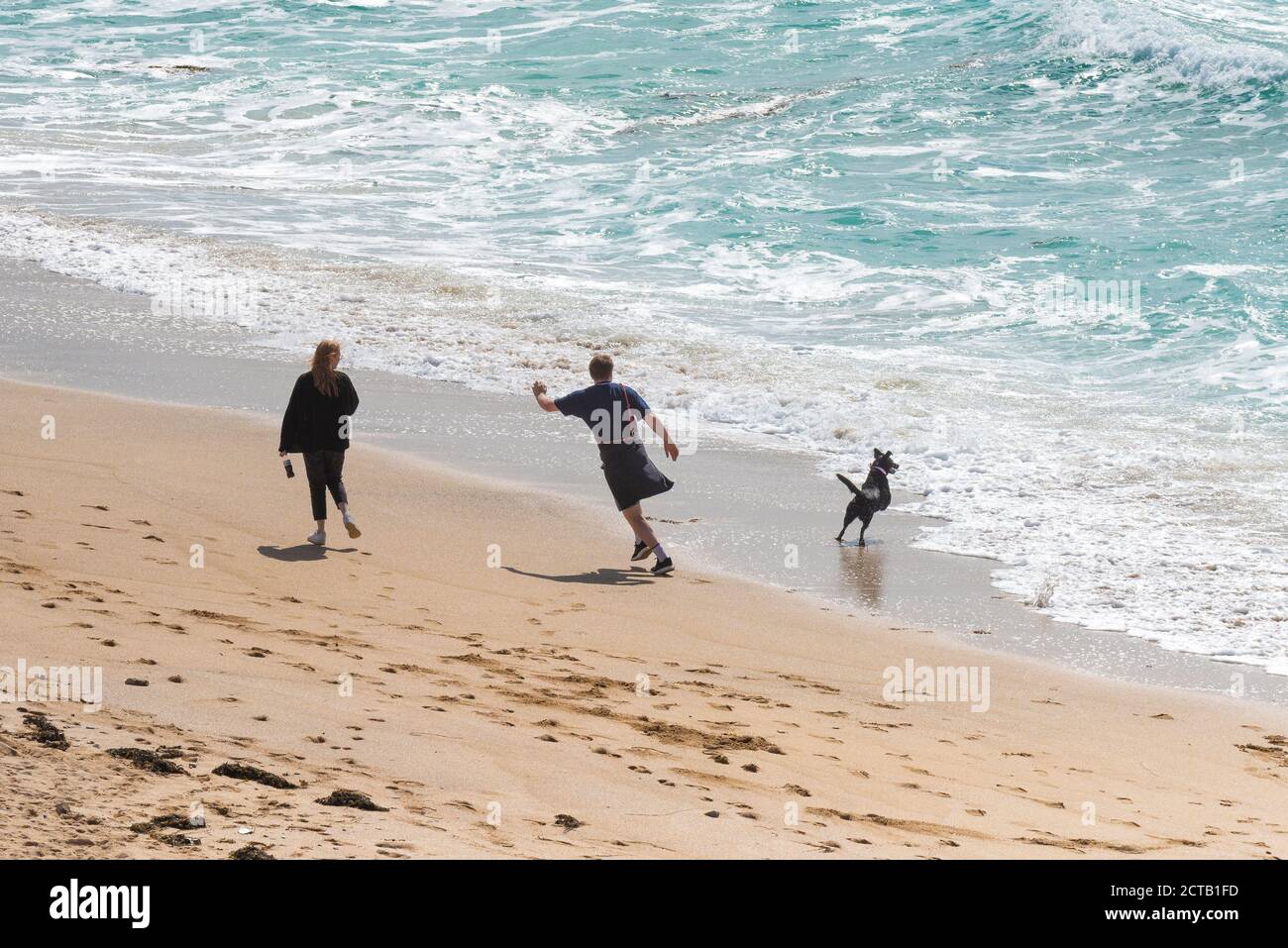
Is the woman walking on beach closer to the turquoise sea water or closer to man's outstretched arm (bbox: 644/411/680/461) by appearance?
man's outstretched arm (bbox: 644/411/680/461)

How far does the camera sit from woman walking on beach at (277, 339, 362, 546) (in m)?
9.00

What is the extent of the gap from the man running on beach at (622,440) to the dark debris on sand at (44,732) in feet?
16.5

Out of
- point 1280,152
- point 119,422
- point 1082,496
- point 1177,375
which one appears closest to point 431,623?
point 119,422

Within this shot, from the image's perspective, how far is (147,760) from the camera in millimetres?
4246

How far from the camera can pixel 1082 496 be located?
11094mm

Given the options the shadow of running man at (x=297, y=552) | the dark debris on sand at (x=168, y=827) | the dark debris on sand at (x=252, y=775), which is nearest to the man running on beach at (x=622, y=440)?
the shadow of running man at (x=297, y=552)

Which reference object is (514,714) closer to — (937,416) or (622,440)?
(622,440)

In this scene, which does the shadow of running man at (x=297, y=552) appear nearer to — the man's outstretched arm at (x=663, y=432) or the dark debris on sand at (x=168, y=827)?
the man's outstretched arm at (x=663, y=432)

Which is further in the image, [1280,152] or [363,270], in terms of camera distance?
[1280,152]

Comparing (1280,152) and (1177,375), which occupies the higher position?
(1280,152)

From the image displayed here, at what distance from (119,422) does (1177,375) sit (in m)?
11.5

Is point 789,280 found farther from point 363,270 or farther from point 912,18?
point 912,18

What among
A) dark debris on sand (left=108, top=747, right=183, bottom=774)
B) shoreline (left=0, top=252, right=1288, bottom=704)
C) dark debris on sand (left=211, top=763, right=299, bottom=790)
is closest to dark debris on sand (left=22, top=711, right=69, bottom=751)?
dark debris on sand (left=108, top=747, right=183, bottom=774)

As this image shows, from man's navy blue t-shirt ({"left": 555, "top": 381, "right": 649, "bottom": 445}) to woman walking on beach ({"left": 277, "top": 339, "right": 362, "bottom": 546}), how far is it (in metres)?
1.54
